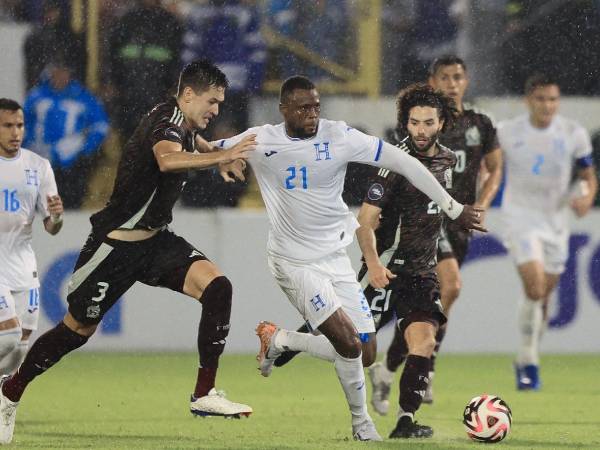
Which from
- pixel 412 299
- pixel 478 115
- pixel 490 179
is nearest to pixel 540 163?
pixel 490 179

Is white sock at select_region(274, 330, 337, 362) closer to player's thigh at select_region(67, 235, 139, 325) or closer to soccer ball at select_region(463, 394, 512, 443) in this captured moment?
soccer ball at select_region(463, 394, 512, 443)

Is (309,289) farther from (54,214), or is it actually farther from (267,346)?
(54,214)

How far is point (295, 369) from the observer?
11953 millimetres

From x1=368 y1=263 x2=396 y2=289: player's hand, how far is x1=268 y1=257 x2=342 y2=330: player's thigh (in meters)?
0.22

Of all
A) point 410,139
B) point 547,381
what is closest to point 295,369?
point 547,381

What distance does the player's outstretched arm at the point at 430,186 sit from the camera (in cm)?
758

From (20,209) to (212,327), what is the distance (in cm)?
173

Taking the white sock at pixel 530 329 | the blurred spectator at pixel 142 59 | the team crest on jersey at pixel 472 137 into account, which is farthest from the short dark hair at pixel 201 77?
the blurred spectator at pixel 142 59

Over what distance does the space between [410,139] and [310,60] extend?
537cm

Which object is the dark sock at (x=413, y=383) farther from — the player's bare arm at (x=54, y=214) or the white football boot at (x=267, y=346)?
the player's bare arm at (x=54, y=214)

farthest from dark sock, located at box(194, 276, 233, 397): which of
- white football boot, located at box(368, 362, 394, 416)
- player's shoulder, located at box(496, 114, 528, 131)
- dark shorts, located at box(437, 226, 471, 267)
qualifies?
player's shoulder, located at box(496, 114, 528, 131)

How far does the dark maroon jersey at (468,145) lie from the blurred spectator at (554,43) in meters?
3.59

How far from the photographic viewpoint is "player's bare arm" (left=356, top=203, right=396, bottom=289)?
308 inches

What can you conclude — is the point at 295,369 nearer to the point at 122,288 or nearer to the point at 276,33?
the point at 276,33
